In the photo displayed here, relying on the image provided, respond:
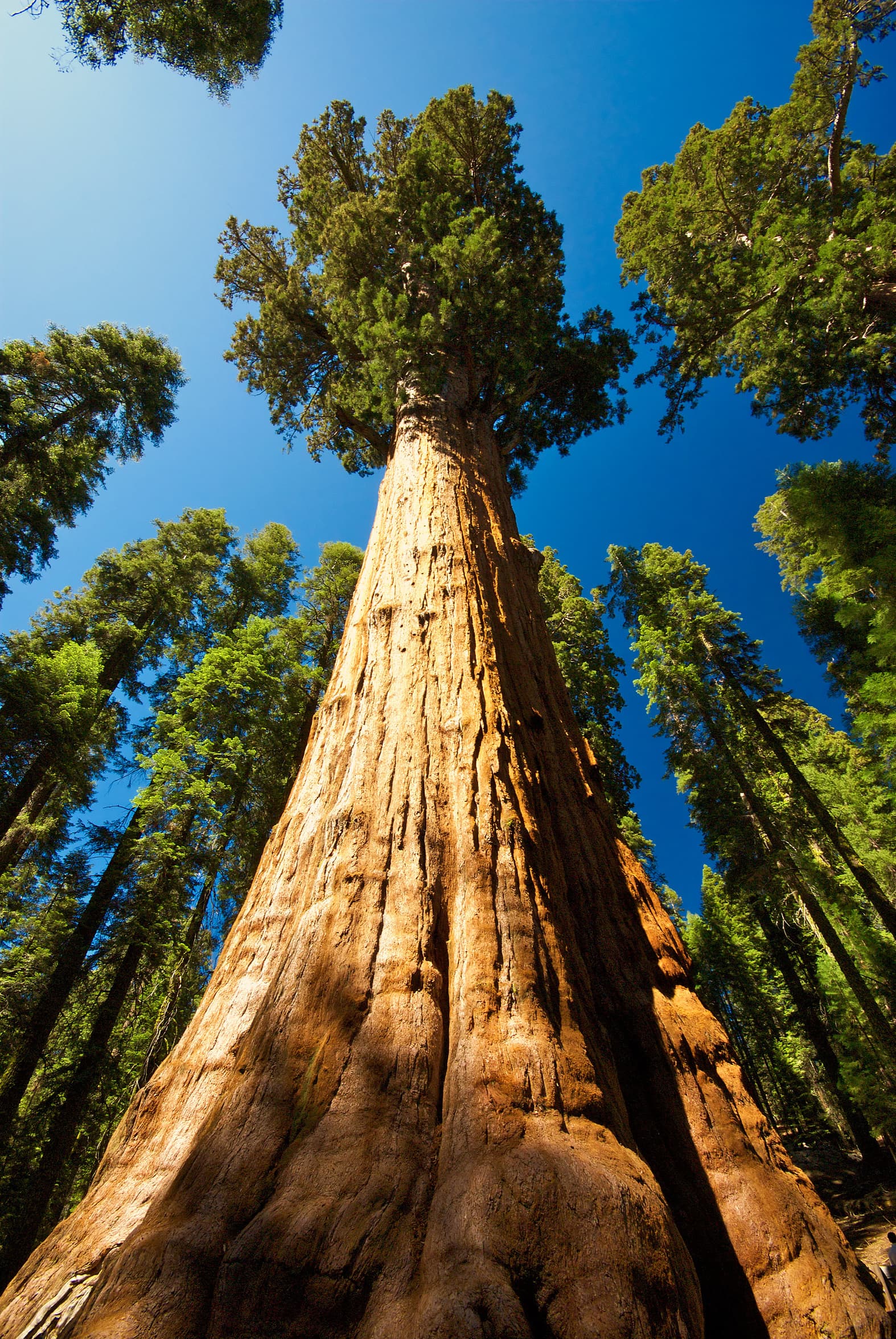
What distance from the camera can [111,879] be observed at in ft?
A: 30.1

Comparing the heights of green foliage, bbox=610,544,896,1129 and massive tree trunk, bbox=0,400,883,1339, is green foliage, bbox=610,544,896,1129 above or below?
above

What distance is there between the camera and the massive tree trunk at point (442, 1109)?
4.53 ft

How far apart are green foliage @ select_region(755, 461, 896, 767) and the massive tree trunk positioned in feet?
25.5

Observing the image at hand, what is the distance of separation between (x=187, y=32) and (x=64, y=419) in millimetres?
7403

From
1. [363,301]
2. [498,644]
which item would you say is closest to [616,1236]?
[498,644]

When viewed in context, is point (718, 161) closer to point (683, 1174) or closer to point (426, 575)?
point (426, 575)

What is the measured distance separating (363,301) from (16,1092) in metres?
11.8

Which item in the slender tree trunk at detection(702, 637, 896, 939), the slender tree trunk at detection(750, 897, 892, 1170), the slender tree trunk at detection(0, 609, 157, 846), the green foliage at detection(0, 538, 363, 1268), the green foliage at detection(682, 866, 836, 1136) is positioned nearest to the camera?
the green foliage at detection(0, 538, 363, 1268)

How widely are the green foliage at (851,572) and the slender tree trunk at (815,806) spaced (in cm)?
223

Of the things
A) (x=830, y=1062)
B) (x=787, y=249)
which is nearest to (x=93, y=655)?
(x=787, y=249)

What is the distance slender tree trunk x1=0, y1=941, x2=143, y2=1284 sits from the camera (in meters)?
6.94

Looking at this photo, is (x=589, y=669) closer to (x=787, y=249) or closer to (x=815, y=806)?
(x=815, y=806)

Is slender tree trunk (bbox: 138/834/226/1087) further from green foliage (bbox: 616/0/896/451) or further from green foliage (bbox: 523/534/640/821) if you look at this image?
green foliage (bbox: 616/0/896/451)

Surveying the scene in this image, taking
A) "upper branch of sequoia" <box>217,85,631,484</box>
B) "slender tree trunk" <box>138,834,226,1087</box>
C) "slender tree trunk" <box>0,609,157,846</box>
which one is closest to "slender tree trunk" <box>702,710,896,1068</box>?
"upper branch of sequoia" <box>217,85,631,484</box>
